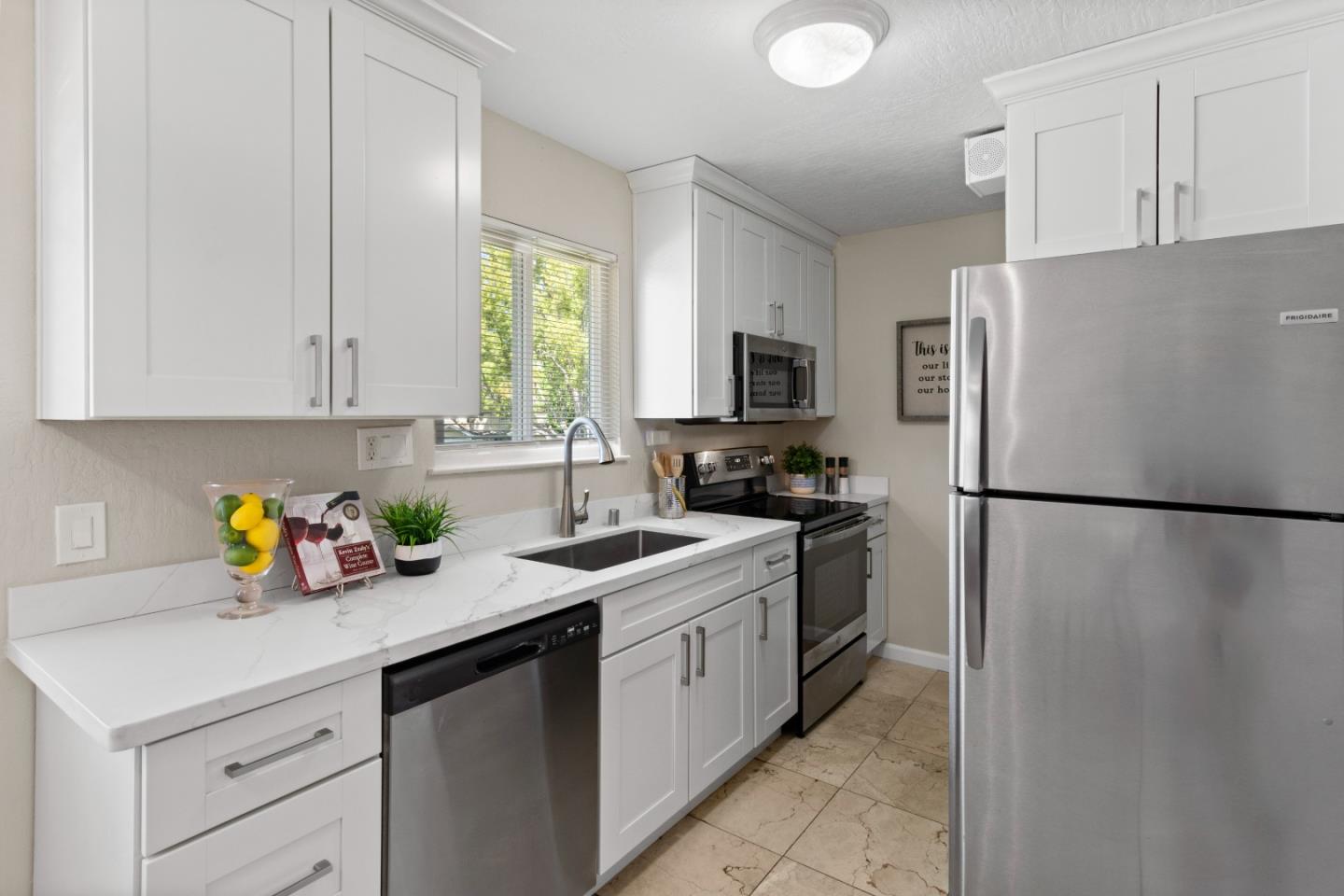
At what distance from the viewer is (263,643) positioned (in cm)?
131

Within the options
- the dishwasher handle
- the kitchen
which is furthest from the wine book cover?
the dishwasher handle

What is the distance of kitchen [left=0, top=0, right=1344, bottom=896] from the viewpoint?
1219 millimetres

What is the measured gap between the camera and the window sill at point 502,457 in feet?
7.27

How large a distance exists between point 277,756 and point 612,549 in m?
1.52

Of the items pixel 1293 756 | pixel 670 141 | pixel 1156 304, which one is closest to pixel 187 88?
pixel 670 141

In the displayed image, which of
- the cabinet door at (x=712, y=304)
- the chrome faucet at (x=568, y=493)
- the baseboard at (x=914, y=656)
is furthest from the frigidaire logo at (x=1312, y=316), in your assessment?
the baseboard at (x=914, y=656)

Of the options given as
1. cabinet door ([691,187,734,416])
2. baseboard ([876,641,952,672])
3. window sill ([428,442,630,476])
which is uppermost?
cabinet door ([691,187,734,416])

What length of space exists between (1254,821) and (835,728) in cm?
182

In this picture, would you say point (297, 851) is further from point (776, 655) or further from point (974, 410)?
point (776, 655)

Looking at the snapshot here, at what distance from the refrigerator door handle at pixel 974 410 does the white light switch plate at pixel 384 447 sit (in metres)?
1.52

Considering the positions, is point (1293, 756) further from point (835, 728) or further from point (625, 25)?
point (625, 25)

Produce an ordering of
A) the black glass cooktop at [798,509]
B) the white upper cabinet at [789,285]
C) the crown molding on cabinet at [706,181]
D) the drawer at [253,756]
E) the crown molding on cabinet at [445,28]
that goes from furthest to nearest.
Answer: the white upper cabinet at [789,285], the black glass cooktop at [798,509], the crown molding on cabinet at [706,181], the crown molding on cabinet at [445,28], the drawer at [253,756]

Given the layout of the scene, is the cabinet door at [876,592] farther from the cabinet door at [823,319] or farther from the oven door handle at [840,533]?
the cabinet door at [823,319]

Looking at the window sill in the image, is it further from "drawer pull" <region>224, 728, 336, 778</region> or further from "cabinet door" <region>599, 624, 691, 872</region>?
"drawer pull" <region>224, 728, 336, 778</region>
